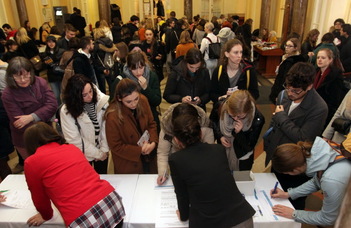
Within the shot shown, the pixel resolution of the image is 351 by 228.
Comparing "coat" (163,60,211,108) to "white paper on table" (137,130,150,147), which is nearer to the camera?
"white paper on table" (137,130,150,147)

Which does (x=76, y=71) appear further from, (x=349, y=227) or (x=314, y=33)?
(x=314, y=33)

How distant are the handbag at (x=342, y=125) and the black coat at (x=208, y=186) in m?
1.53

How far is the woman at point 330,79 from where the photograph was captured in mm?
3459

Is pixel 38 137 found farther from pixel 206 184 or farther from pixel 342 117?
pixel 342 117

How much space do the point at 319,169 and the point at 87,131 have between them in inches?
77.1

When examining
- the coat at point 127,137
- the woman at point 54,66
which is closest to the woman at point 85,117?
the coat at point 127,137

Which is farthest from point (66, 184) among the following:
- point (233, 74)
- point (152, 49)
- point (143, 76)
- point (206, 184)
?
point (152, 49)

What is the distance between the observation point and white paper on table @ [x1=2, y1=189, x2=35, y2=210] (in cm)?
214

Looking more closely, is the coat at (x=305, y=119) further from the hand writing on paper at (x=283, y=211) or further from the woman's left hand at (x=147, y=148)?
the woman's left hand at (x=147, y=148)

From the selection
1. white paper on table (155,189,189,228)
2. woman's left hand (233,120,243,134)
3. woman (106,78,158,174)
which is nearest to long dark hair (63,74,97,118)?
woman (106,78,158,174)

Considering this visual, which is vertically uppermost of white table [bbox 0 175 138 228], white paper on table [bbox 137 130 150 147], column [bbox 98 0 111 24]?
column [bbox 98 0 111 24]

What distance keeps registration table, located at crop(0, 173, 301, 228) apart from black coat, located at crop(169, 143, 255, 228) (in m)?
0.45

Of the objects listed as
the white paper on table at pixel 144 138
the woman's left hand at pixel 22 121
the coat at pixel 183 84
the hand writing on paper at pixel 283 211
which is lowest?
the hand writing on paper at pixel 283 211

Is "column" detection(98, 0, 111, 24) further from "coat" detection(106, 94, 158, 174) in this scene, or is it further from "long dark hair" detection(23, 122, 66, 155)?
"long dark hair" detection(23, 122, 66, 155)
